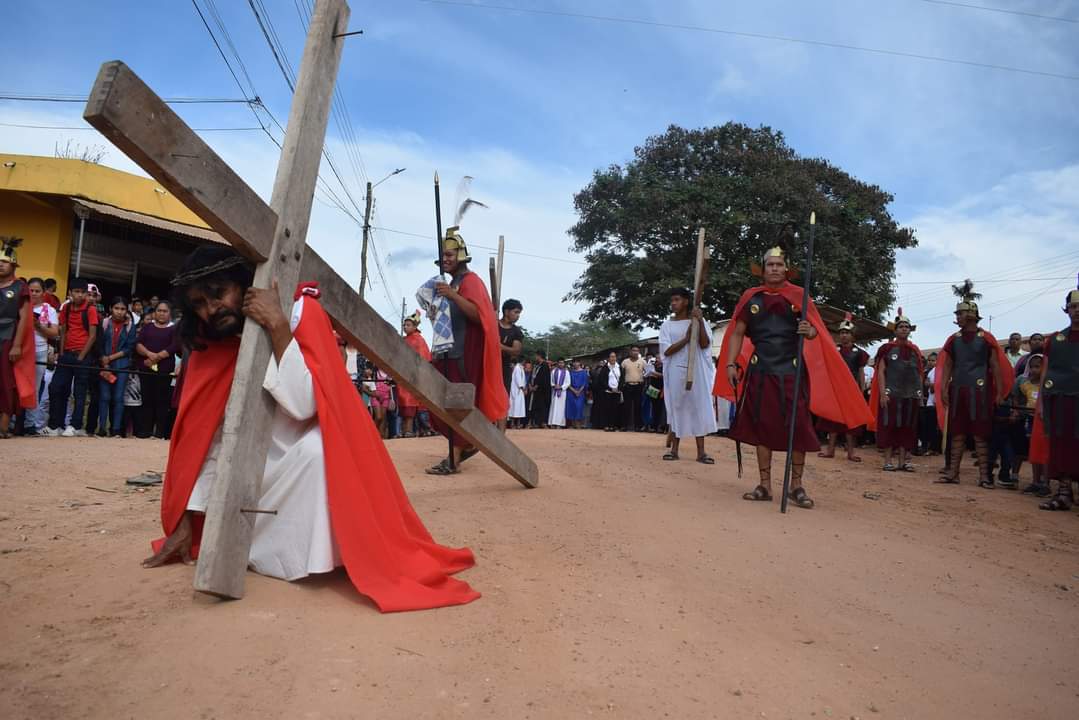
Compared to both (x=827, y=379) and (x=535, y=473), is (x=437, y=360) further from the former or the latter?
(x=827, y=379)

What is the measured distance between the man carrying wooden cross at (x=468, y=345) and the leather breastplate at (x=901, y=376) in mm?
6735

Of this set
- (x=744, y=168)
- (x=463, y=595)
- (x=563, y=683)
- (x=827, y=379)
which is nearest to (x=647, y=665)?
(x=563, y=683)

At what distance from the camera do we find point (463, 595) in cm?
314

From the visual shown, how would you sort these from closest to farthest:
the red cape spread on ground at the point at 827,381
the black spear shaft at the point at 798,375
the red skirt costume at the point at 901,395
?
the black spear shaft at the point at 798,375
the red cape spread on ground at the point at 827,381
the red skirt costume at the point at 901,395

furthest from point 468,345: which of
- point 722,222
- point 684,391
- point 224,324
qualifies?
point 722,222

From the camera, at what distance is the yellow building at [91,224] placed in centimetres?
1441

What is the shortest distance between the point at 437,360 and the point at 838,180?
28649 millimetres

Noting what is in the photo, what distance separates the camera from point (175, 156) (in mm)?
2314

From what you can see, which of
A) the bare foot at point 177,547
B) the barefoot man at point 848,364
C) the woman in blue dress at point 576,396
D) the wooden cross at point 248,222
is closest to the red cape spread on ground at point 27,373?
→ the bare foot at point 177,547

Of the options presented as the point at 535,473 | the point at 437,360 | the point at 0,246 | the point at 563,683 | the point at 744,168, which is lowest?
the point at 563,683

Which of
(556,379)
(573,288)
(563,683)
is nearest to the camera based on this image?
(563,683)

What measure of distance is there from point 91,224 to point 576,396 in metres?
11.7

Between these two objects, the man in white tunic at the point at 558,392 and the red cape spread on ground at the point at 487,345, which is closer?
the red cape spread on ground at the point at 487,345

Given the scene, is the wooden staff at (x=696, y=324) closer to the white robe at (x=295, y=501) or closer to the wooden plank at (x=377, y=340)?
the wooden plank at (x=377, y=340)
